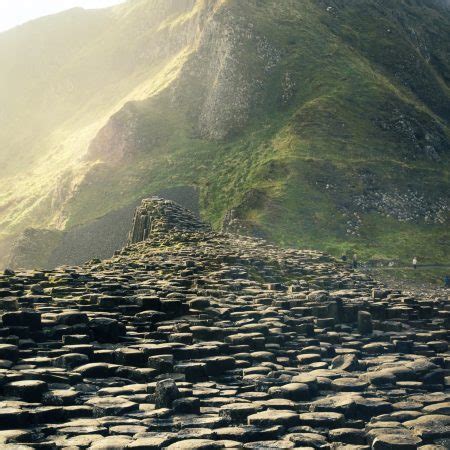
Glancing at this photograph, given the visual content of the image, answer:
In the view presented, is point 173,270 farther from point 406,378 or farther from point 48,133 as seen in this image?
point 48,133

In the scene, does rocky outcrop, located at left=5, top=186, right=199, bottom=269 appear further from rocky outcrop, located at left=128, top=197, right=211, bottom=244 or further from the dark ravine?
the dark ravine

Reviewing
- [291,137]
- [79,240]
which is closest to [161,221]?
[79,240]

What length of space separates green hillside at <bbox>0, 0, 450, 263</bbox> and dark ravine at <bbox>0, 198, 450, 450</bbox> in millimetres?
45625

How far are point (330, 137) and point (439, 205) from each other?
16.2 meters

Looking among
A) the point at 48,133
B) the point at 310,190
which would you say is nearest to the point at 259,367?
the point at 310,190

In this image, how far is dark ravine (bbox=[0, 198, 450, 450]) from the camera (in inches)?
454

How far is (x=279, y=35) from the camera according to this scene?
384 ft

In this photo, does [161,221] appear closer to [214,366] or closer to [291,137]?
[214,366]

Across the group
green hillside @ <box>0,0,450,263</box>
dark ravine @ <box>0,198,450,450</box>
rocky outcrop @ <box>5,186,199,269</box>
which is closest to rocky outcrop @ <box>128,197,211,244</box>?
green hillside @ <box>0,0,450,263</box>

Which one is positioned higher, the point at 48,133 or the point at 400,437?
the point at 48,133

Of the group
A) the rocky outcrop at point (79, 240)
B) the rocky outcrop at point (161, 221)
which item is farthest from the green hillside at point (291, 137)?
the rocky outcrop at point (161, 221)

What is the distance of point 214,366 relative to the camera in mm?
15102

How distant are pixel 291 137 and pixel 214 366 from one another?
8031 centimetres

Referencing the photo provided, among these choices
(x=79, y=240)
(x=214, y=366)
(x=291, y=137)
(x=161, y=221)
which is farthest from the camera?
(x=291, y=137)
